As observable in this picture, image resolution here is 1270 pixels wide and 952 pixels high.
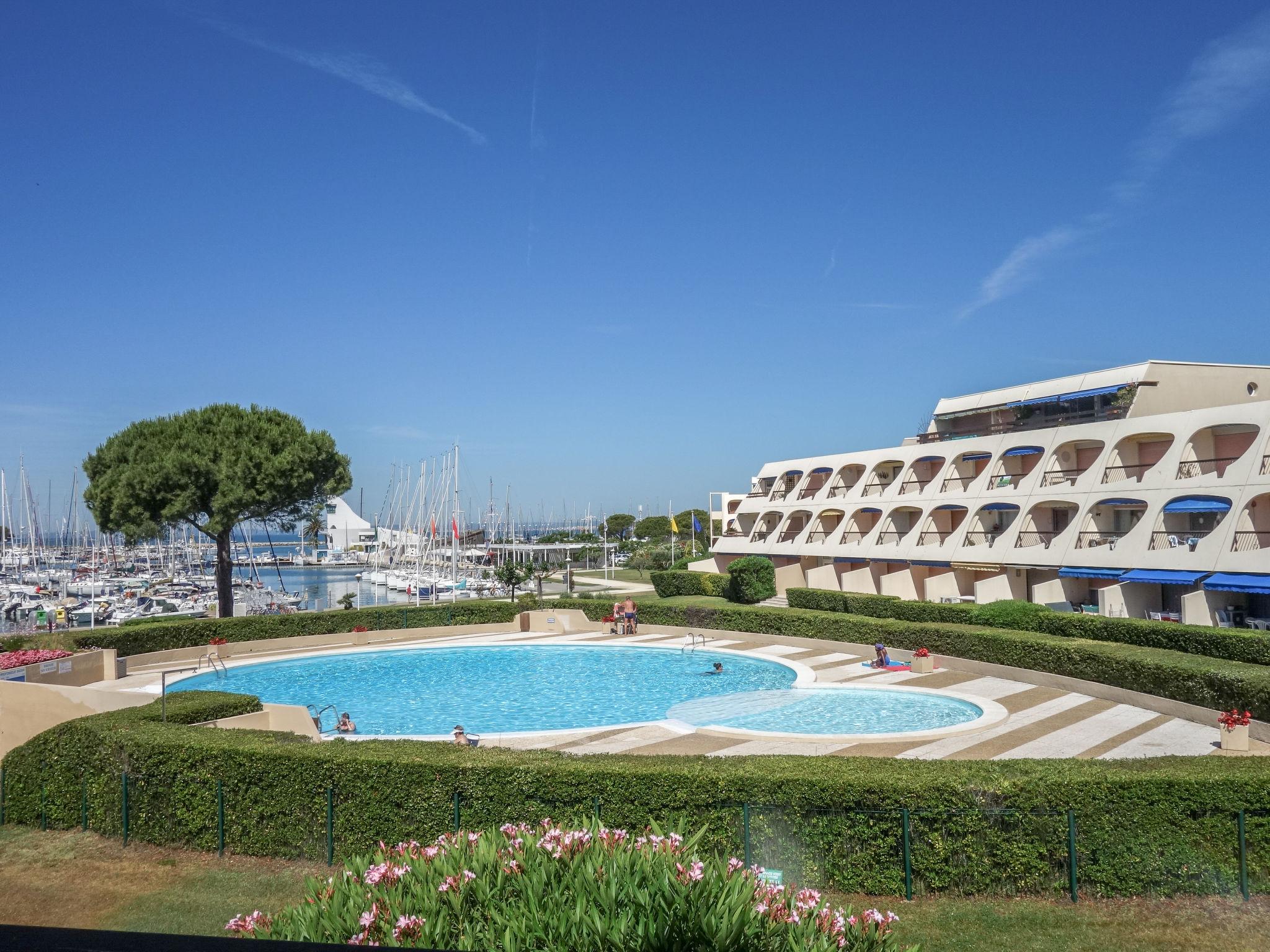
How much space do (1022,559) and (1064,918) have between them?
29580 mm

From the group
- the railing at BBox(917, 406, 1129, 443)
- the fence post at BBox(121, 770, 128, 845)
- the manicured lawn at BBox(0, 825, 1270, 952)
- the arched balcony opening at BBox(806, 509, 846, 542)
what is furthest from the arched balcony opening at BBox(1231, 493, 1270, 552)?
the fence post at BBox(121, 770, 128, 845)

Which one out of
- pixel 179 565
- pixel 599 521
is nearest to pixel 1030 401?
pixel 179 565

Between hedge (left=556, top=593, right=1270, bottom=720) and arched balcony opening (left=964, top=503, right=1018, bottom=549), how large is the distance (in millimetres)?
9635

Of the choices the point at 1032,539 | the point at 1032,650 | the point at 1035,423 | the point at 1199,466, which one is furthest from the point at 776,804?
the point at 1035,423

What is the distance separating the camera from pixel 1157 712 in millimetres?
22609

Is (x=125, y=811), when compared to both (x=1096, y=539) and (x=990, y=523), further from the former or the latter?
(x=990, y=523)

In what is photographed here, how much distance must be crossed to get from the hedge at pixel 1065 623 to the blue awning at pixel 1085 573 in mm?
5050

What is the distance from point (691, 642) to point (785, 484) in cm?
2352

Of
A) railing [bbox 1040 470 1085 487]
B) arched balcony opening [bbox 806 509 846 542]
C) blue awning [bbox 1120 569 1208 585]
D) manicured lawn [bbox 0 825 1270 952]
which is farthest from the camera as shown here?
arched balcony opening [bbox 806 509 846 542]

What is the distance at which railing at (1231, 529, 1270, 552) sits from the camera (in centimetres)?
3031

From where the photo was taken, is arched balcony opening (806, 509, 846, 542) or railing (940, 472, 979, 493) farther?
arched balcony opening (806, 509, 846, 542)

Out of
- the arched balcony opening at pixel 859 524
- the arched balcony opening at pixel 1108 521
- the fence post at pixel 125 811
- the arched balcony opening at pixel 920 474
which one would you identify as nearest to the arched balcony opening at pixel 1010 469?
the arched balcony opening at pixel 920 474

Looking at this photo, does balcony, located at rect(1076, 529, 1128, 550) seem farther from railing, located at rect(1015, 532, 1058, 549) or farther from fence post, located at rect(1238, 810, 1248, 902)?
fence post, located at rect(1238, 810, 1248, 902)

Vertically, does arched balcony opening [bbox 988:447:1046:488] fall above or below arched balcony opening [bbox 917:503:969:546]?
above
